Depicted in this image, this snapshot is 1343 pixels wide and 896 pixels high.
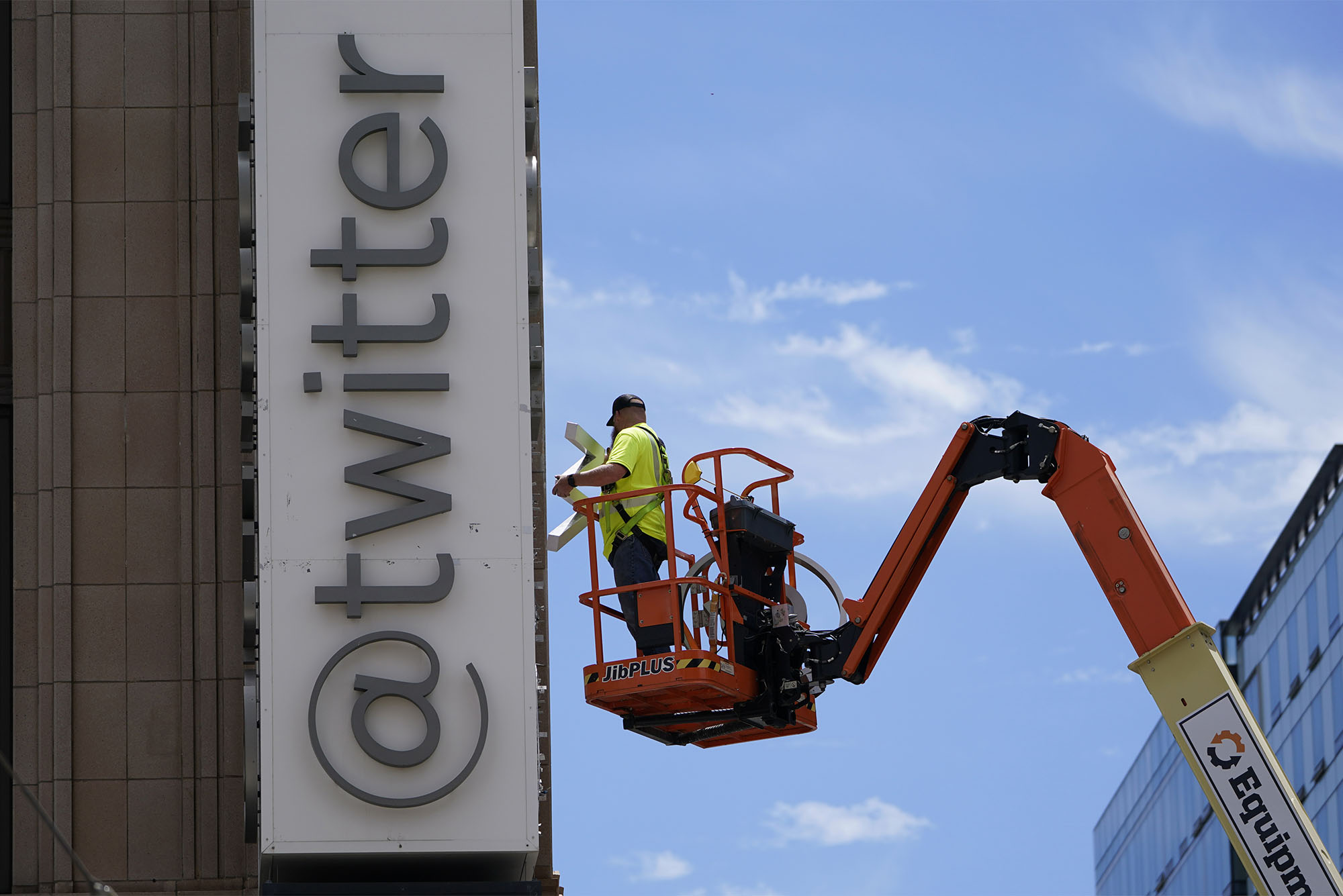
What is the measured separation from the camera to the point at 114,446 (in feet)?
66.7

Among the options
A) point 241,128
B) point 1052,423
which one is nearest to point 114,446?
point 241,128

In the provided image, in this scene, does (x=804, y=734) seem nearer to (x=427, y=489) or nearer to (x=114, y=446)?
(x=427, y=489)

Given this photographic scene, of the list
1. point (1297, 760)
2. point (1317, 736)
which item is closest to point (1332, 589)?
point (1317, 736)

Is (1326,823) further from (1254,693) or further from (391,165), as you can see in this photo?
(391,165)

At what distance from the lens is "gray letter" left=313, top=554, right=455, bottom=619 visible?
18.5 metres

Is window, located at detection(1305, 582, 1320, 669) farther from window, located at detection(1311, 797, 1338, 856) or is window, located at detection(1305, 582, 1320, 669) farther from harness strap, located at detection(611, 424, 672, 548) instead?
harness strap, located at detection(611, 424, 672, 548)

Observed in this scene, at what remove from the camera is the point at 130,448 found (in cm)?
2033

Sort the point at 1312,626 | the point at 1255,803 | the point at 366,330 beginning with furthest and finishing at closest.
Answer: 1. the point at 1312,626
2. the point at 366,330
3. the point at 1255,803

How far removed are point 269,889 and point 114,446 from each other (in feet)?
16.0

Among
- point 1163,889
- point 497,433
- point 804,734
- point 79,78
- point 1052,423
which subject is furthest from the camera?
point 1163,889

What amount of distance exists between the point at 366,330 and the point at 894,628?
5.73m

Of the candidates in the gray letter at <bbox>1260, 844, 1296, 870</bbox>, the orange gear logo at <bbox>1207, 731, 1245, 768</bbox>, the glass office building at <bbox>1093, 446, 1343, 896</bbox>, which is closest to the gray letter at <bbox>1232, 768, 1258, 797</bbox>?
the orange gear logo at <bbox>1207, 731, 1245, 768</bbox>

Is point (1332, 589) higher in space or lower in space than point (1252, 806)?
higher

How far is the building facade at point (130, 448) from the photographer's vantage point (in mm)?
19453
